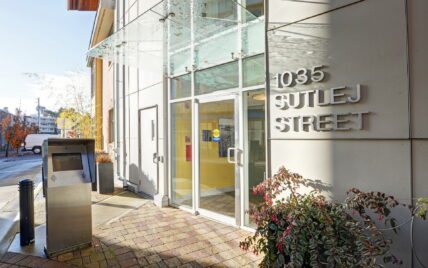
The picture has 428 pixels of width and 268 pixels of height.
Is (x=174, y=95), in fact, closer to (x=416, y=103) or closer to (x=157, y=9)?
(x=157, y=9)

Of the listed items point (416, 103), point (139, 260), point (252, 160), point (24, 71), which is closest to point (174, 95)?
point (252, 160)

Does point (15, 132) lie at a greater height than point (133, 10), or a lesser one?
lesser

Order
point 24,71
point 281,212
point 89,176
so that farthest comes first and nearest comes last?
point 24,71, point 89,176, point 281,212

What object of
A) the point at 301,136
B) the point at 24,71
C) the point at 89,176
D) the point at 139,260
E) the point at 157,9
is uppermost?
the point at 24,71

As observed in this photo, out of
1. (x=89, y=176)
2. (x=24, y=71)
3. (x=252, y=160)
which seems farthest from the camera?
(x=24, y=71)

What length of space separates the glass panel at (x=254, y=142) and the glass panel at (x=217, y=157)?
0.32 m

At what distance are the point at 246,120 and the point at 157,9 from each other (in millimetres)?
2155

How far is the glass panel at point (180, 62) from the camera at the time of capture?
517 centimetres

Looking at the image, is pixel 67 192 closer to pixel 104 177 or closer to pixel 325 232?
pixel 325 232

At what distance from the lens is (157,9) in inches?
145

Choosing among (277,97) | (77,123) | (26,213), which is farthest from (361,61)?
(77,123)

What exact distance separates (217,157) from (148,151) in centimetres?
231

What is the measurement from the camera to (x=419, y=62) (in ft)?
7.64

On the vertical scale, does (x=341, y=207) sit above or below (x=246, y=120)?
below
